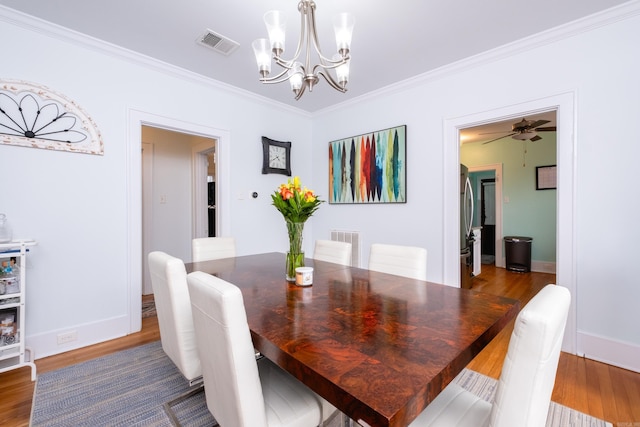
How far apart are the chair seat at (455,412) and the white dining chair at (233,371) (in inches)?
15.4

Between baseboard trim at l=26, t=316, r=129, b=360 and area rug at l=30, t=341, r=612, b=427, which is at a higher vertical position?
baseboard trim at l=26, t=316, r=129, b=360

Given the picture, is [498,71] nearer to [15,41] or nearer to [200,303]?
[200,303]

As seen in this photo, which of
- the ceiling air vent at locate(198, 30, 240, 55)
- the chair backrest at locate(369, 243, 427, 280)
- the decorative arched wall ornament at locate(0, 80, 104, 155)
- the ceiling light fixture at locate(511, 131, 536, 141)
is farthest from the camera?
the ceiling light fixture at locate(511, 131, 536, 141)

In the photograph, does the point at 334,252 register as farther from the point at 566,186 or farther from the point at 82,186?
the point at 82,186

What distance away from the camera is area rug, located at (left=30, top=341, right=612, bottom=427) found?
5.08 ft

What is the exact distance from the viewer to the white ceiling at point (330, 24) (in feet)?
6.40

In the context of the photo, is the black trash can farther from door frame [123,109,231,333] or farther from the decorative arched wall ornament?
the decorative arched wall ornament

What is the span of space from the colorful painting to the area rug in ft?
6.41

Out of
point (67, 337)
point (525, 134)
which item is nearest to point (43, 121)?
point (67, 337)

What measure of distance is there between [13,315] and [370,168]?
11.2 feet

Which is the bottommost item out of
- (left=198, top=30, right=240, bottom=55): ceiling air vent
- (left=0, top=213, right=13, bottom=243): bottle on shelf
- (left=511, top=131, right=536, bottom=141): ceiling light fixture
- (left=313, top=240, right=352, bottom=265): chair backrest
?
(left=313, top=240, right=352, bottom=265): chair backrest

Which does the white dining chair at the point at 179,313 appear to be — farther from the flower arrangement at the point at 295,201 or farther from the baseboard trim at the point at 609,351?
the baseboard trim at the point at 609,351

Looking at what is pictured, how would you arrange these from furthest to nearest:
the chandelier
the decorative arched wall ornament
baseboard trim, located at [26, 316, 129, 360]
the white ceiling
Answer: baseboard trim, located at [26, 316, 129, 360] → the decorative arched wall ornament → the white ceiling → the chandelier

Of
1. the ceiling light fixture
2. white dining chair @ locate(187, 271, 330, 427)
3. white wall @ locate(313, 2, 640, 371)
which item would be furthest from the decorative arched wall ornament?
the ceiling light fixture
